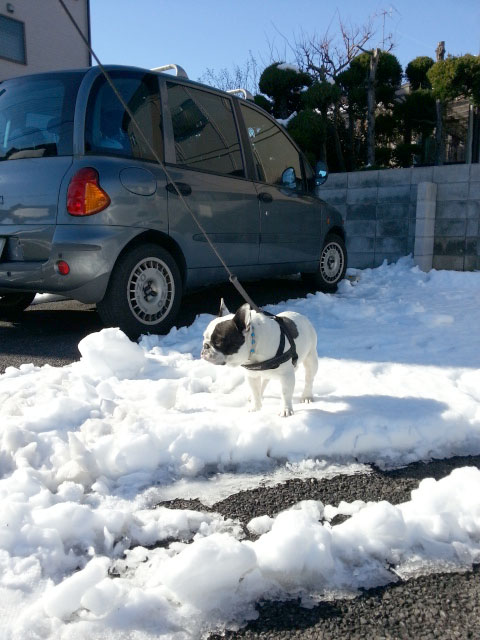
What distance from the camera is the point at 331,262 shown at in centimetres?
659

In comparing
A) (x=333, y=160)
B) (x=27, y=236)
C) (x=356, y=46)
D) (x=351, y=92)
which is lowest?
(x=27, y=236)

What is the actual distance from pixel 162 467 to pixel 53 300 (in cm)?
401

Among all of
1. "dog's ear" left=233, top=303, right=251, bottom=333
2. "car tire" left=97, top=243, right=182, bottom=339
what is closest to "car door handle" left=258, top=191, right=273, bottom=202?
"car tire" left=97, top=243, right=182, bottom=339

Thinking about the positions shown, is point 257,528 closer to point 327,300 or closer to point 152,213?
point 152,213

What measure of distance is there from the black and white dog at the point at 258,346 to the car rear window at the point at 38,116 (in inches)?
81.4

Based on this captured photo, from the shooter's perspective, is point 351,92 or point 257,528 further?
point 351,92

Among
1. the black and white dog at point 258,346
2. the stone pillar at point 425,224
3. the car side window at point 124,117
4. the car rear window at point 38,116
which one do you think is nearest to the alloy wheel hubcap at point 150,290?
the car side window at point 124,117

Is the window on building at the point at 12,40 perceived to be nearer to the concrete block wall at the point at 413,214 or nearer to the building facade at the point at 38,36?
the building facade at the point at 38,36

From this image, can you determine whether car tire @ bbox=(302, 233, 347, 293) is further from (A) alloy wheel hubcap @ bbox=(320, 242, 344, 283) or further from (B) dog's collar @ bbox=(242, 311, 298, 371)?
(B) dog's collar @ bbox=(242, 311, 298, 371)

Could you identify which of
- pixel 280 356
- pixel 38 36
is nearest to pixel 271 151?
pixel 280 356

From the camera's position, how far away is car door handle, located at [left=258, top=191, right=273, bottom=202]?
523 cm

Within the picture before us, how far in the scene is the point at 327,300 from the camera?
5.78 m

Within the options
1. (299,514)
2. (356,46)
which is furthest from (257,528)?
(356,46)

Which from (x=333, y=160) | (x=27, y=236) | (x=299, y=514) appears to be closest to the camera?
(x=299, y=514)
